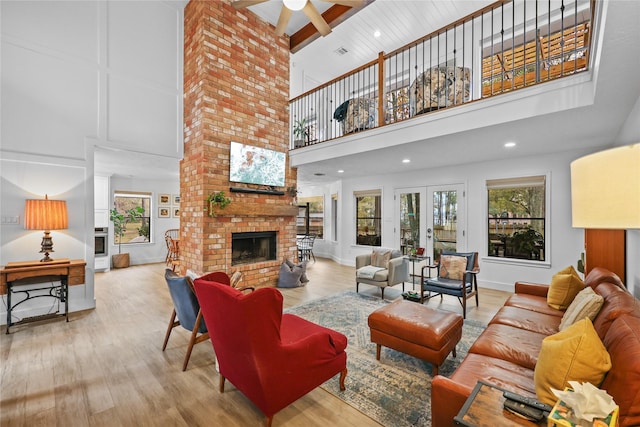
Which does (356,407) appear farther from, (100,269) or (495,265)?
(100,269)

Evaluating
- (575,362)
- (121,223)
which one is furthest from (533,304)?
(121,223)

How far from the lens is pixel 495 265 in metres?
5.26

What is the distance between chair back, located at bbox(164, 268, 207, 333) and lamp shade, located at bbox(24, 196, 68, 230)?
84.7 inches

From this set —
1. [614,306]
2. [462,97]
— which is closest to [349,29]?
[462,97]

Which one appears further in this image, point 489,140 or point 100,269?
point 100,269

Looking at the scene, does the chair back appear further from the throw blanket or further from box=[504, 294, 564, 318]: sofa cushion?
box=[504, 294, 564, 318]: sofa cushion

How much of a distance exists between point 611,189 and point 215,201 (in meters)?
4.45

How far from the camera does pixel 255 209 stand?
5.04m

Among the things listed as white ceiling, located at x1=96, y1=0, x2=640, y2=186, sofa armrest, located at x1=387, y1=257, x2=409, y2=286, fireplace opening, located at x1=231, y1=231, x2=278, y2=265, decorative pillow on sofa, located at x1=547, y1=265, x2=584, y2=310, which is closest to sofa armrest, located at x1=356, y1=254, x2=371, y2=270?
sofa armrest, located at x1=387, y1=257, x2=409, y2=286

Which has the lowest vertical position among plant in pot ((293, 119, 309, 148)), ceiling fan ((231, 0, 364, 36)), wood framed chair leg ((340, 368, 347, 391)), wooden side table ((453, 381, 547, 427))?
wood framed chair leg ((340, 368, 347, 391))

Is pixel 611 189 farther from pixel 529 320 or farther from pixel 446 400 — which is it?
pixel 529 320

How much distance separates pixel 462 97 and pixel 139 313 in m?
5.36

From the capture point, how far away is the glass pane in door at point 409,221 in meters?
6.35

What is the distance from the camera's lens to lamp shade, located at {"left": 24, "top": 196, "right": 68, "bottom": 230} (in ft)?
11.2
